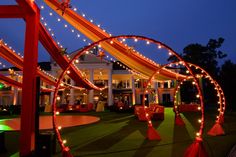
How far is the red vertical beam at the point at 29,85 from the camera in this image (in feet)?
19.9

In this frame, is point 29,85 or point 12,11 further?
point 12,11

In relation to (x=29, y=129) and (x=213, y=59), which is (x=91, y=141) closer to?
(x=29, y=129)

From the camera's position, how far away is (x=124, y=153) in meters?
6.02

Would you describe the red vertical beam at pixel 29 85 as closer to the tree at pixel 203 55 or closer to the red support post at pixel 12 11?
the red support post at pixel 12 11

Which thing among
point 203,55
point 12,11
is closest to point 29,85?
point 12,11

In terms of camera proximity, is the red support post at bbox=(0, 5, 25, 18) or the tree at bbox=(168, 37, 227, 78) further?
the tree at bbox=(168, 37, 227, 78)

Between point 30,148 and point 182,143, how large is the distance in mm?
4160

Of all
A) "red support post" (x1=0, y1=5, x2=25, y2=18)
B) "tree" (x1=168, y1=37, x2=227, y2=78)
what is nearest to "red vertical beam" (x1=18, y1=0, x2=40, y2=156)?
"red support post" (x1=0, y1=5, x2=25, y2=18)

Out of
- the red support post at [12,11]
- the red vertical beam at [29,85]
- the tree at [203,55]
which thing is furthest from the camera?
the tree at [203,55]

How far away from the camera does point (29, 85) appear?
625 centimetres

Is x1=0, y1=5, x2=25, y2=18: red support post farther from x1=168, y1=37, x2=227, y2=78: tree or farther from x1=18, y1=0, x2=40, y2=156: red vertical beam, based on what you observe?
x1=168, y1=37, x2=227, y2=78: tree

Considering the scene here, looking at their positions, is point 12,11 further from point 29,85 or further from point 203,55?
point 203,55

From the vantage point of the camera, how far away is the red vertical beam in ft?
19.9

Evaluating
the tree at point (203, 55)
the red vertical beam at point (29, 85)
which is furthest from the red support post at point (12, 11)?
the tree at point (203, 55)
